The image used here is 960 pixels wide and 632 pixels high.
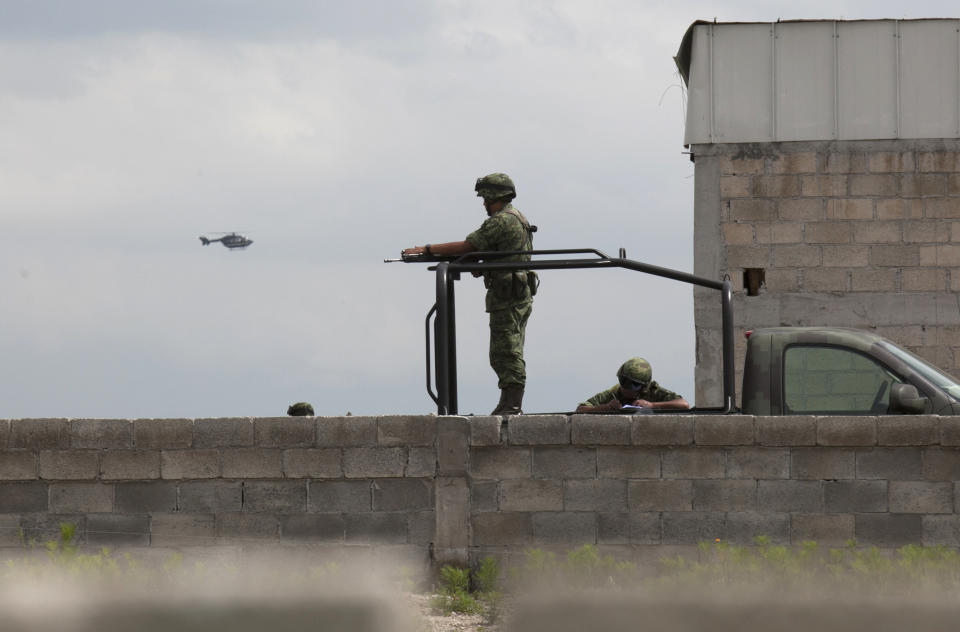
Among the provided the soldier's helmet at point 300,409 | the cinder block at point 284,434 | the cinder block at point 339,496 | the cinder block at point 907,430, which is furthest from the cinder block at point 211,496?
Answer: the soldier's helmet at point 300,409

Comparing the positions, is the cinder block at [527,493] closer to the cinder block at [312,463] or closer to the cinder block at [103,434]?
the cinder block at [312,463]

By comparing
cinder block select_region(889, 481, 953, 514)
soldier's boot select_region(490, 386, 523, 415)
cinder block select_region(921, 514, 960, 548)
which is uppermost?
soldier's boot select_region(490, 386, 523, 415)

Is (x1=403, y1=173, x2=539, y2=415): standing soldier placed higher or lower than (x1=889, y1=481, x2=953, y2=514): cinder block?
higher

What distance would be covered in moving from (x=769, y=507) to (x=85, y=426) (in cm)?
420

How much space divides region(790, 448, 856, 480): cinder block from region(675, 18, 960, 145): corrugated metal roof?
5578mm

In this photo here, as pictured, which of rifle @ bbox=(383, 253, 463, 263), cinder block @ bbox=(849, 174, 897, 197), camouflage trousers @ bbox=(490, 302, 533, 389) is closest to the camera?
rifle @ bbox=(383, 253, 463, 263)

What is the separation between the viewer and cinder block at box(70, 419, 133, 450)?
8.03 metres

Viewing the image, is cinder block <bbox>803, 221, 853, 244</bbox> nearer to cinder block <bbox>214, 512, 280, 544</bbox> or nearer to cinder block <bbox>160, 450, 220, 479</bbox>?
cinder block <bbox>214, 512, 280, 544</bbox>

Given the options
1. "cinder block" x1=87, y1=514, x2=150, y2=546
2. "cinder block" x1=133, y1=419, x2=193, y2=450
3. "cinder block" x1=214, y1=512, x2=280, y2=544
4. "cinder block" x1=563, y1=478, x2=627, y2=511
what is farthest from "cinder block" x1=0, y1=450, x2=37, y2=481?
"cinder block" x1=563, y1=478, x2=627, y2=511

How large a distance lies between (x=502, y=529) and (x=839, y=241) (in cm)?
612

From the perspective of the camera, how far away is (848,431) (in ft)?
25.9

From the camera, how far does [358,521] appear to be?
8.00 metres

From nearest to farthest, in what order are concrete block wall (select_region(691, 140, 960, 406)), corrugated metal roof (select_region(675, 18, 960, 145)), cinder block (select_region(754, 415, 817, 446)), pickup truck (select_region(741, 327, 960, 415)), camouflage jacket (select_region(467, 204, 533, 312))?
pickup truck (select_region(741, 327, 960, 415)), cinder block (select_region(754, 415, 817, 446)), camouflage jacket (select_region(467, 204, 533, 312)), concrete block wall (select_region(691, 140, 960, 406)), corrugated metal roof (select_region(675, 18, 960, 145))

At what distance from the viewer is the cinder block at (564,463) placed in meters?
7.98
